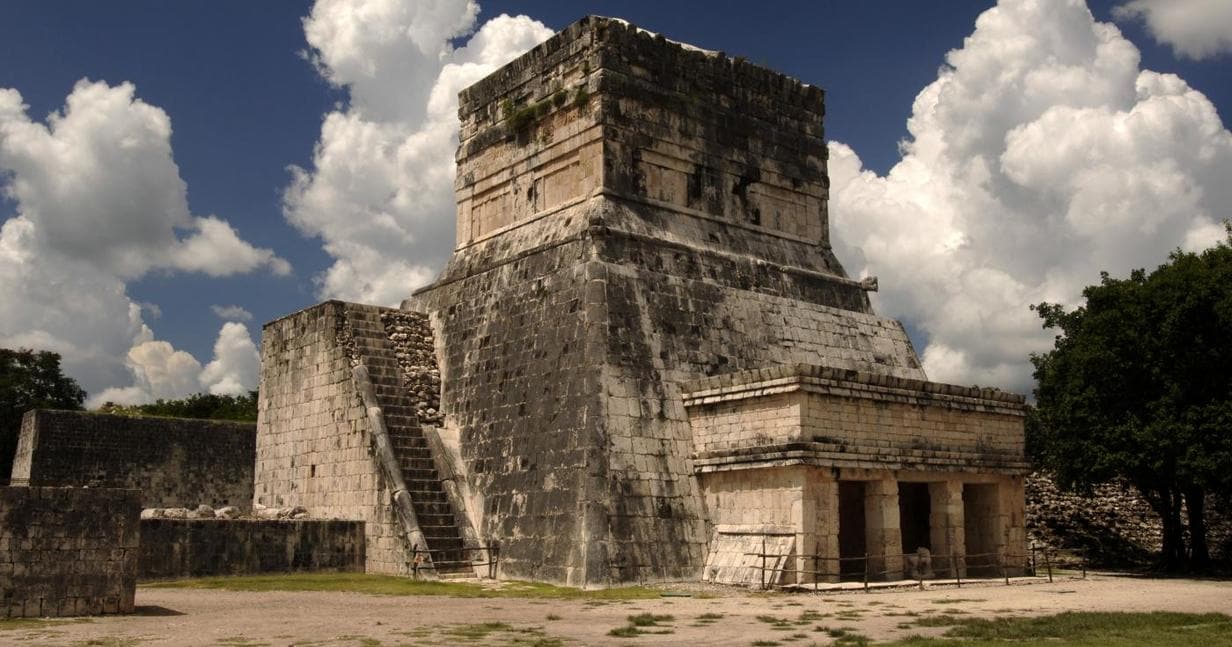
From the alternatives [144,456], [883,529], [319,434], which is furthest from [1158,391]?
[144,456]

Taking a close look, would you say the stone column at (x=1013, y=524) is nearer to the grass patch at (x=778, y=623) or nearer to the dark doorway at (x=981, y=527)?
the dark doorway at (x=981, y=527)

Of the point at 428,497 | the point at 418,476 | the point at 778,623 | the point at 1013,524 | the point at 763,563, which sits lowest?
the point at 778,623

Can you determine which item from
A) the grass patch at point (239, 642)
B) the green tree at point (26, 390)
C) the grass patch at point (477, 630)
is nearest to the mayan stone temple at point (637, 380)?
the grass patch at point (477, 630)

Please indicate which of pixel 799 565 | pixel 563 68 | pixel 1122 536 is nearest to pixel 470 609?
pixel 799 565

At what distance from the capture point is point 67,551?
1148 cm

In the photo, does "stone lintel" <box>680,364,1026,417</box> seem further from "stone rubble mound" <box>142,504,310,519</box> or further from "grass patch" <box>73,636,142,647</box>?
"grass patch" <box>73,636,142,647</box>

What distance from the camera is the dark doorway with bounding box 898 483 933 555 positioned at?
1912 cm

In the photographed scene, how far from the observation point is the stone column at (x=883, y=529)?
15.9 metres

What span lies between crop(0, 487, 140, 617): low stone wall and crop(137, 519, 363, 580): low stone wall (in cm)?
414

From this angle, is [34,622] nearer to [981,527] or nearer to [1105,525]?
[981,527]

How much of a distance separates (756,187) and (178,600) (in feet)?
39.4

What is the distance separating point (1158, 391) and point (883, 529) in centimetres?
793

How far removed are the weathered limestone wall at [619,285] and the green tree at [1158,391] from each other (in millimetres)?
3436

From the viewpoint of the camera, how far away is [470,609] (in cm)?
1205
